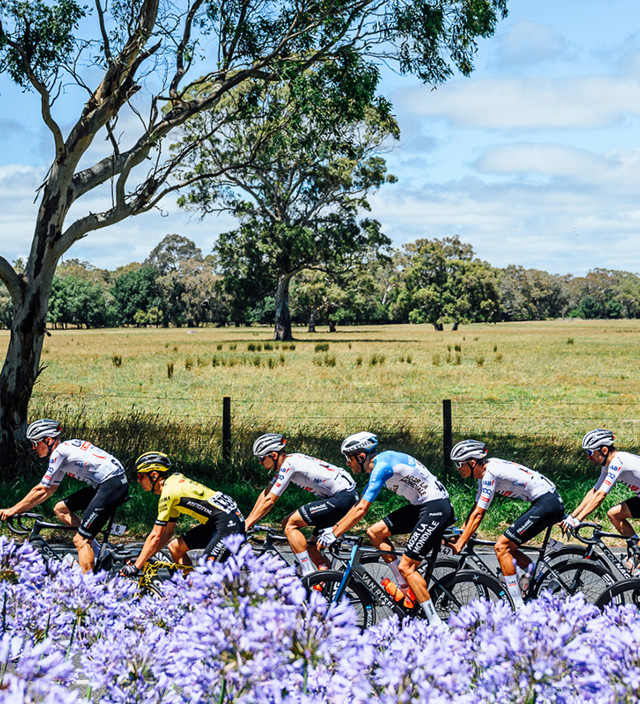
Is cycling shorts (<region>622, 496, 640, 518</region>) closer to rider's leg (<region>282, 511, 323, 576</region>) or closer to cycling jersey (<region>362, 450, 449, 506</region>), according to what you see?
cycling jersey (<region>362, 450, 449, 506</region>)

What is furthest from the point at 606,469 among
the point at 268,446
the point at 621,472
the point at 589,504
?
the point at 268,446

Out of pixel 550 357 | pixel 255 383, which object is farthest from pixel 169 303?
pixel 255 383

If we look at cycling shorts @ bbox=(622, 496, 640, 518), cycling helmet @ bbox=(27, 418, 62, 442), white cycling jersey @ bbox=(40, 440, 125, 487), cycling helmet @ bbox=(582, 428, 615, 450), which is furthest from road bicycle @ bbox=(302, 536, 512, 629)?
cycling helmet @ bbox=(27, 418, 62, 442)

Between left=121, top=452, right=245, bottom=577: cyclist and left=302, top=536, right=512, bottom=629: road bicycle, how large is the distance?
2.65ft

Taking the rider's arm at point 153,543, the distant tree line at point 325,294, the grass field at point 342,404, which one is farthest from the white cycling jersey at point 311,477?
the distant tree line at point 325,294

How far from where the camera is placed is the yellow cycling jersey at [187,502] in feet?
22.5

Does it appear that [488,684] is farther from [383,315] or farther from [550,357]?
[383,315]

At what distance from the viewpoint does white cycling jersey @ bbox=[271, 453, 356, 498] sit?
24.6 feet

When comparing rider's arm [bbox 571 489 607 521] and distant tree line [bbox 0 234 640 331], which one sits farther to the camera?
distant tree line [bbox 0 234 640 331]

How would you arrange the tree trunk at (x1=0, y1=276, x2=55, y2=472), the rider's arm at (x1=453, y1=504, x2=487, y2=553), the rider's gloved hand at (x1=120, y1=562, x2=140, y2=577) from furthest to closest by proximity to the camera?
the tree trunk at (x1=0, y1=276, x2=55, y2=472), the rider's arm at (x1=453, y1=504, x2=487, y2=553), the rider's gloved hand at (x1=120, y1=562, x2=140, y2=577)

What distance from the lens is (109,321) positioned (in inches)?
4867

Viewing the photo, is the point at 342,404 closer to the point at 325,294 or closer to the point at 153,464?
the point at 153,464

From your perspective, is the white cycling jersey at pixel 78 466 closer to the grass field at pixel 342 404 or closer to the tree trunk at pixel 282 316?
the grass field at pixel 342 404

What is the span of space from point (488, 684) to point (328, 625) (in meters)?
0.44
